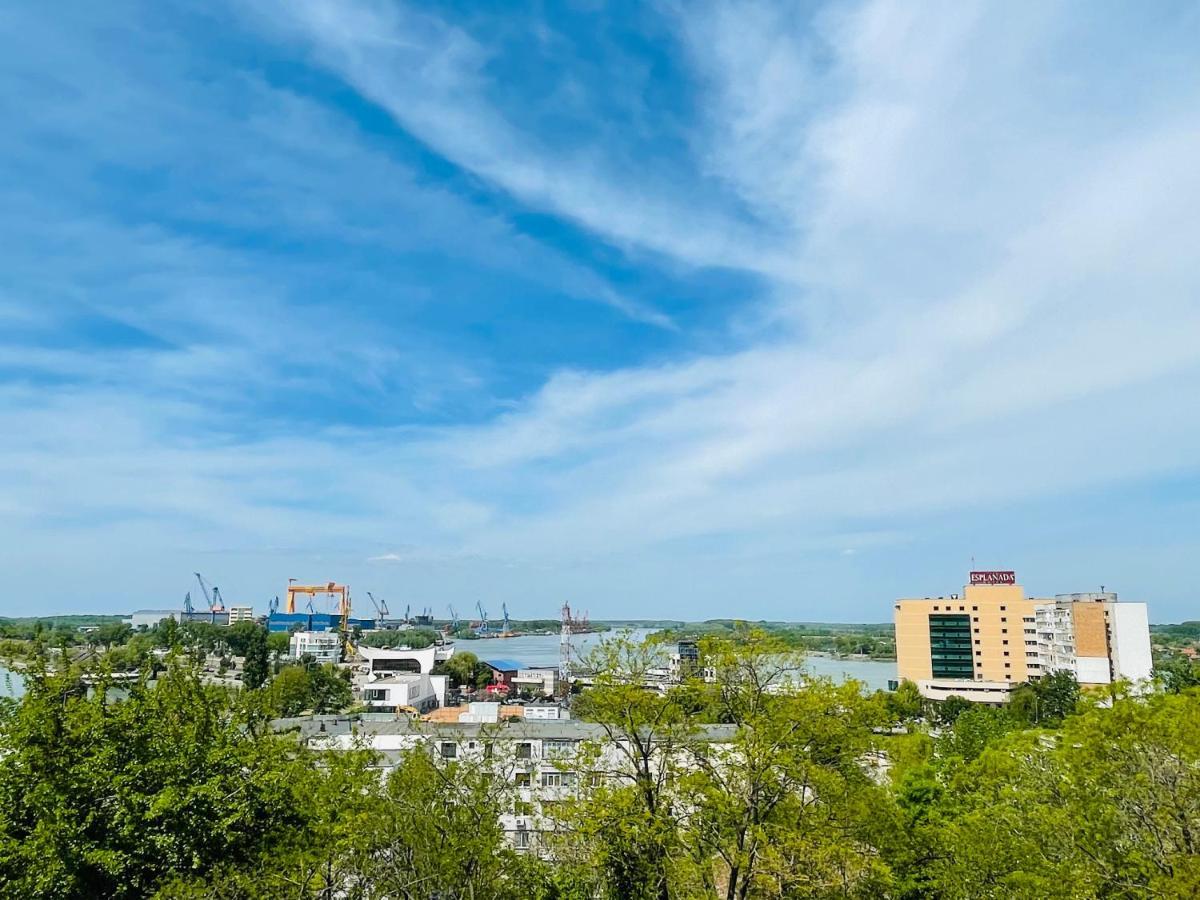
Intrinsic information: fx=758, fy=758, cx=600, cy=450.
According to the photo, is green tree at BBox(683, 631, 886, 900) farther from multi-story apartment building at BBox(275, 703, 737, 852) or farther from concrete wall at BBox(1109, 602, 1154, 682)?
concrete wall at BBox(1109, 602, 1154, 682)

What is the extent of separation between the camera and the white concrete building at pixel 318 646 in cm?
8144

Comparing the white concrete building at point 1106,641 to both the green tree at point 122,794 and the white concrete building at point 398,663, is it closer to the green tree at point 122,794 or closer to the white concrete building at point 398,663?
the white concrete building at point 398,663

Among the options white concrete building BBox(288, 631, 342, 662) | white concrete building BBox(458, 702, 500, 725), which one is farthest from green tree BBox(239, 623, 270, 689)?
white concrete building BBox(458, 702, 500, 725)

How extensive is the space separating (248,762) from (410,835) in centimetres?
217

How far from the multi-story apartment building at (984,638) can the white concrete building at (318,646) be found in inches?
2250

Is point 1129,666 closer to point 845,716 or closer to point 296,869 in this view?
point 845,716

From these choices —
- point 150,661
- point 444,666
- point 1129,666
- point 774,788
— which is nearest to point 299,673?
point 444,666

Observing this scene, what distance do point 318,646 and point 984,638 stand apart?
67157 mm

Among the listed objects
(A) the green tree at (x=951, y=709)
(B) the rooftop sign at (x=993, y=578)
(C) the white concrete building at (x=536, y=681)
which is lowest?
(C) the white concrete building at (x=536, y=681)

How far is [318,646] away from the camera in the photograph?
8481 centimetres

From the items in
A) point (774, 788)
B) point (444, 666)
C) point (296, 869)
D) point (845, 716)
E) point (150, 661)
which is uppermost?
point (150, 661)

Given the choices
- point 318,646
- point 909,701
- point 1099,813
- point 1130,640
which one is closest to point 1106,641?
point 1130,640

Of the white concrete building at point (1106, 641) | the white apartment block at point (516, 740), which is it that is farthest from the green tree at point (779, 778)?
the white concrete building at point (1106, 641)

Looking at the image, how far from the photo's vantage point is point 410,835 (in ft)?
30.7
